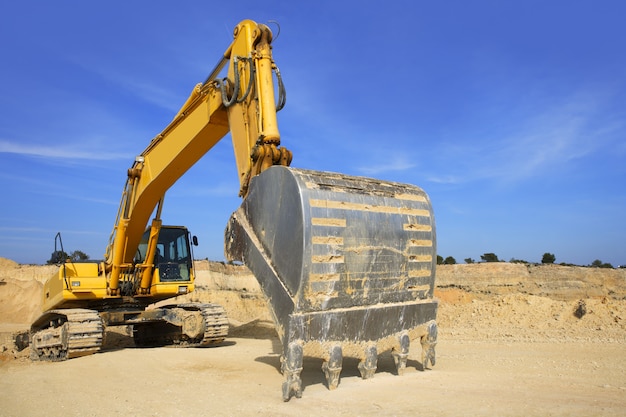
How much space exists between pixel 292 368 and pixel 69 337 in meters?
5.28

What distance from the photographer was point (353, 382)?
5.14 m

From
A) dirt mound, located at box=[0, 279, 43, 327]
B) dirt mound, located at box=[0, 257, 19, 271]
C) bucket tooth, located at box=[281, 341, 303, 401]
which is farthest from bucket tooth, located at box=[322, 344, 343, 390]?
dirt mound, located at box=[0, 257, 19, 271]

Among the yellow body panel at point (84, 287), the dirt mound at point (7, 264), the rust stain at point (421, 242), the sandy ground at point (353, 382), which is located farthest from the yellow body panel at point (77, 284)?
the dirt mound at point (7, 264)

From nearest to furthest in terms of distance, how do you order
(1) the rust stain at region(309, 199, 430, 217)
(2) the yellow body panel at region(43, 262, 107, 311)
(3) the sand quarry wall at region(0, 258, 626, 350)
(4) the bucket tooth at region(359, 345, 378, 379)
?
(1) the rust stain at region(309, 199, 430, 217) → (4) the bucket tooth at region(359, 345, 378, 379) → (2) the yellow body panel at region(43, 262, 107, 311) → (3) the sand quarry wall at region(0, 258, 626, 350)

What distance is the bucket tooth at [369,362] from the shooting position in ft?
16.7

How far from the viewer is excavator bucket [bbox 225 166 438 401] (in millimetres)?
4707

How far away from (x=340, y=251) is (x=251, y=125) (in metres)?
2.12

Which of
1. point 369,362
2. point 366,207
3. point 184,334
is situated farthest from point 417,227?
point 184,334

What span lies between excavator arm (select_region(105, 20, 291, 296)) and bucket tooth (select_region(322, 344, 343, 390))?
2083 mm

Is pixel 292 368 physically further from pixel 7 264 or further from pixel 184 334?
pixel 7 264

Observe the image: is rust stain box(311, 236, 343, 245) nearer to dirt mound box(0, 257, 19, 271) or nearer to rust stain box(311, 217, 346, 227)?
rust stain box(311, 217, 346, 227)

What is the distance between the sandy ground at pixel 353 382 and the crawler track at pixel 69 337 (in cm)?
39

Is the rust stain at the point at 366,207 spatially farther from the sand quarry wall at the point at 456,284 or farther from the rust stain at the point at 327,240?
the sand quarry wall at the point at 456,284

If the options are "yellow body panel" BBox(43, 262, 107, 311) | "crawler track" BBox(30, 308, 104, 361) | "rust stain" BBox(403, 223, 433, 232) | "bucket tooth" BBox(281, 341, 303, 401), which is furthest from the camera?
"yellow body panel" BBox(43, 262, 107, 311)
